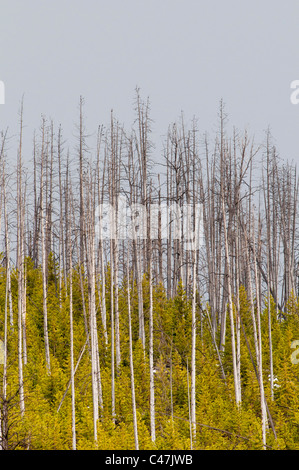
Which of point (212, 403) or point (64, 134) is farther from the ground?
point (64, 134)

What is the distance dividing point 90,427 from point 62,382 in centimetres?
273

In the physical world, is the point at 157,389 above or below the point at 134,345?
below

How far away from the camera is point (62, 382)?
54.2ft

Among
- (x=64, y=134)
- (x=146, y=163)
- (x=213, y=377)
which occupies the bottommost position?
Answer: (x=213, y=377)

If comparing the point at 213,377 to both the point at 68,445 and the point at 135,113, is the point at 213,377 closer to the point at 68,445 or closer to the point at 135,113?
the point at 68,445

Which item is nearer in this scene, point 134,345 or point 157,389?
point 157,389
